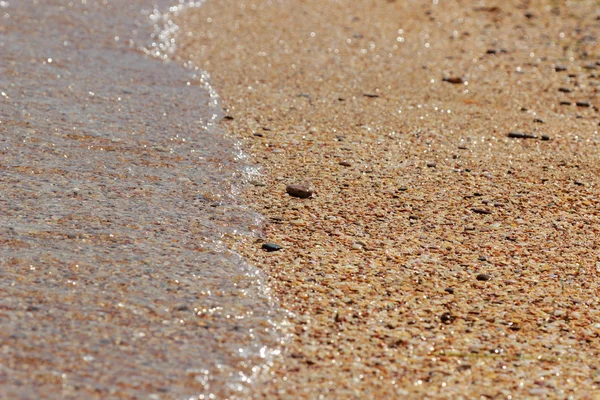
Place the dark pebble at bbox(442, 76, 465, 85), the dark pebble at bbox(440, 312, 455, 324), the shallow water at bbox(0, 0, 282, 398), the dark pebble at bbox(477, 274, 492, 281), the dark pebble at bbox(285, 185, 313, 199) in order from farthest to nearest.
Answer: the dark pebble at bbox(442, 76, 465, 85) → the dark pebble at bbox(285, 185, 313, 199) → the dark pebble at bbox(477, 274, 492, 281) → the dark pebble at bbox(440, 312, 455, 324) → the shallow water at bbox(0, 0, 282, 398)

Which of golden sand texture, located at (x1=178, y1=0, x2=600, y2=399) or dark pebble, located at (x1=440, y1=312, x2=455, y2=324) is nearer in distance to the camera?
golden sand texture, located at (x1=178, y1=0, x2=600, y2=399)

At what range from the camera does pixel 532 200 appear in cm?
378

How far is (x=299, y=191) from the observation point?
361cm

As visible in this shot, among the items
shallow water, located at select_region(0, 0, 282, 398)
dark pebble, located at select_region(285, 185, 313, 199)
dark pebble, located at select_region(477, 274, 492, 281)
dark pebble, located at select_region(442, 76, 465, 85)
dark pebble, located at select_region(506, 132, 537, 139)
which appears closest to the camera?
shallow water, located at select_region(0, 0, 282, 398)

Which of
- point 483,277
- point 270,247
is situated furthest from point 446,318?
point 270,247

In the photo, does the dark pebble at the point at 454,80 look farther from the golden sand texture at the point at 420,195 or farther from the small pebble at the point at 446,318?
the small pebble at the point at 446,318

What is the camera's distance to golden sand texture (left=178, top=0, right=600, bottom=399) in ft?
8.33

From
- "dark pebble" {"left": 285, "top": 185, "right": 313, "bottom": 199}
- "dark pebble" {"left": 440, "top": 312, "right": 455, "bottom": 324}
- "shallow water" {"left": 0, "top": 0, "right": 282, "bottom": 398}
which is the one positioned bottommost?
"shallow water" {"left": 0, "top": 0, "right": 282, "bottom": 398}

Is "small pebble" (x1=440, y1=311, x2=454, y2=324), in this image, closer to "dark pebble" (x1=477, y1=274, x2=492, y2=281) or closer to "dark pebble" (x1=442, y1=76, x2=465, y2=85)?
"dark pebble" (x1=477, y1=274, x2=492, y2=281)

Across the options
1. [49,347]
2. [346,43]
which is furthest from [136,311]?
[346,43]

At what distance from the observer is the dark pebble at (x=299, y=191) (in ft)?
11.8

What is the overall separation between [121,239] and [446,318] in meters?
1.12

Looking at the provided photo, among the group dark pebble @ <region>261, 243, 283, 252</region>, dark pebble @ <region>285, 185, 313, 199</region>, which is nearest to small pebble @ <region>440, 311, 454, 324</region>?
dark pebble @ <region>261, 243, 283, 252</region>

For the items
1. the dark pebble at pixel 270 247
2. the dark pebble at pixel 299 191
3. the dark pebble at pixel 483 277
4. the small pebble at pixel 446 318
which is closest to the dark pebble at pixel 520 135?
the dark pebble at pixel 299 191
